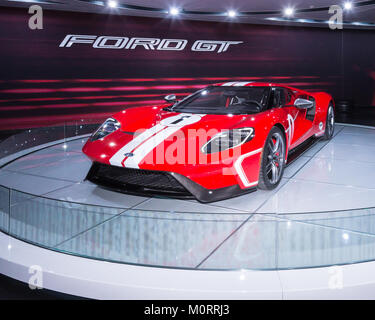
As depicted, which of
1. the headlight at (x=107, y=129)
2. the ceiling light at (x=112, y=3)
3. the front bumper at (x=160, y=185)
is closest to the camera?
the front bumper at (x=160, y=185)

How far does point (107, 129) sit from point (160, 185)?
0.98m

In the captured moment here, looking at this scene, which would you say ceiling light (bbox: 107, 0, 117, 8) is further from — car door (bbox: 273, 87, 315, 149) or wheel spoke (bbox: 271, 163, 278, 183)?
wheel spoke (bbox: 271, 163, 278, 183)

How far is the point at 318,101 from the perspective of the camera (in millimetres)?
5469

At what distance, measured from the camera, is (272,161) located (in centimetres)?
358

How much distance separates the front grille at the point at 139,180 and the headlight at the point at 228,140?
0.36 meters

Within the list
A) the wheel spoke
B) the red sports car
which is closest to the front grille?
the red sports car

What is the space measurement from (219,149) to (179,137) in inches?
15.0

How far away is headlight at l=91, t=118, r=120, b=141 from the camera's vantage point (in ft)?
11.9

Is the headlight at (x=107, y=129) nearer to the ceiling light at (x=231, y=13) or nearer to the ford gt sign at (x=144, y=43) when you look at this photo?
the ford gt sign at (x=144, y=43)

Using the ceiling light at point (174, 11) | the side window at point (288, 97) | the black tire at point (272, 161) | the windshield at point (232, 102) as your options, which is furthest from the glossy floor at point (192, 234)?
the ceiling light at point (174, 11)

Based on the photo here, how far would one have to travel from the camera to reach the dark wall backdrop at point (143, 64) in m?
7.69
